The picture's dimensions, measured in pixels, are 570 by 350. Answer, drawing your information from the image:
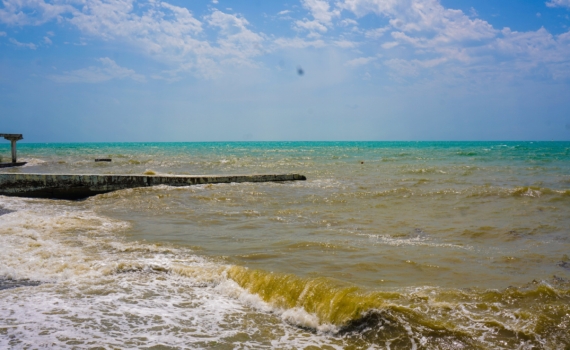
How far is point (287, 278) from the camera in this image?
5832 mm

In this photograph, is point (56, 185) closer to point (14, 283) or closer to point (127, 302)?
point (14, 283)

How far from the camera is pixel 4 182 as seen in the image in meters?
15.1

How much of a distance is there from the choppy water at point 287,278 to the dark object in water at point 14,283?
0.05ft

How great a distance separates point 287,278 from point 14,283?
356 cm

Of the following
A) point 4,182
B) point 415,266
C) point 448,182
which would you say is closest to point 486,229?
point 415,266

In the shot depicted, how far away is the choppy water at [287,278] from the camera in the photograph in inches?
172

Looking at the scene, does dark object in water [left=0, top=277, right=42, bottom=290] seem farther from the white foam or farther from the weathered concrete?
the weathered concrete

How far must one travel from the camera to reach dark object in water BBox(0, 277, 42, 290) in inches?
227

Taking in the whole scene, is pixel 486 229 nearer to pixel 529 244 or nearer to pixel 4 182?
pixel 529 244

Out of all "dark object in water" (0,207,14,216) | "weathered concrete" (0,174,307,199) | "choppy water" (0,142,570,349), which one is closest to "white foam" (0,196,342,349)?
"choppy water" (0,142,570,349)

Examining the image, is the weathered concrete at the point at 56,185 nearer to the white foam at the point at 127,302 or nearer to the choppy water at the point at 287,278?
the choppy water at the point at 287,278

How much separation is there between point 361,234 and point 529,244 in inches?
115

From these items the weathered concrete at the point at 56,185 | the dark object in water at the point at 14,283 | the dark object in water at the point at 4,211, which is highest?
the weathered concrete at the point at 56,185

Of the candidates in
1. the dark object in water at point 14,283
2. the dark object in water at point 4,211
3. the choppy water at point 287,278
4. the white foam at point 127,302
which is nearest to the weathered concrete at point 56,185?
the dark object in water at point 4,211
